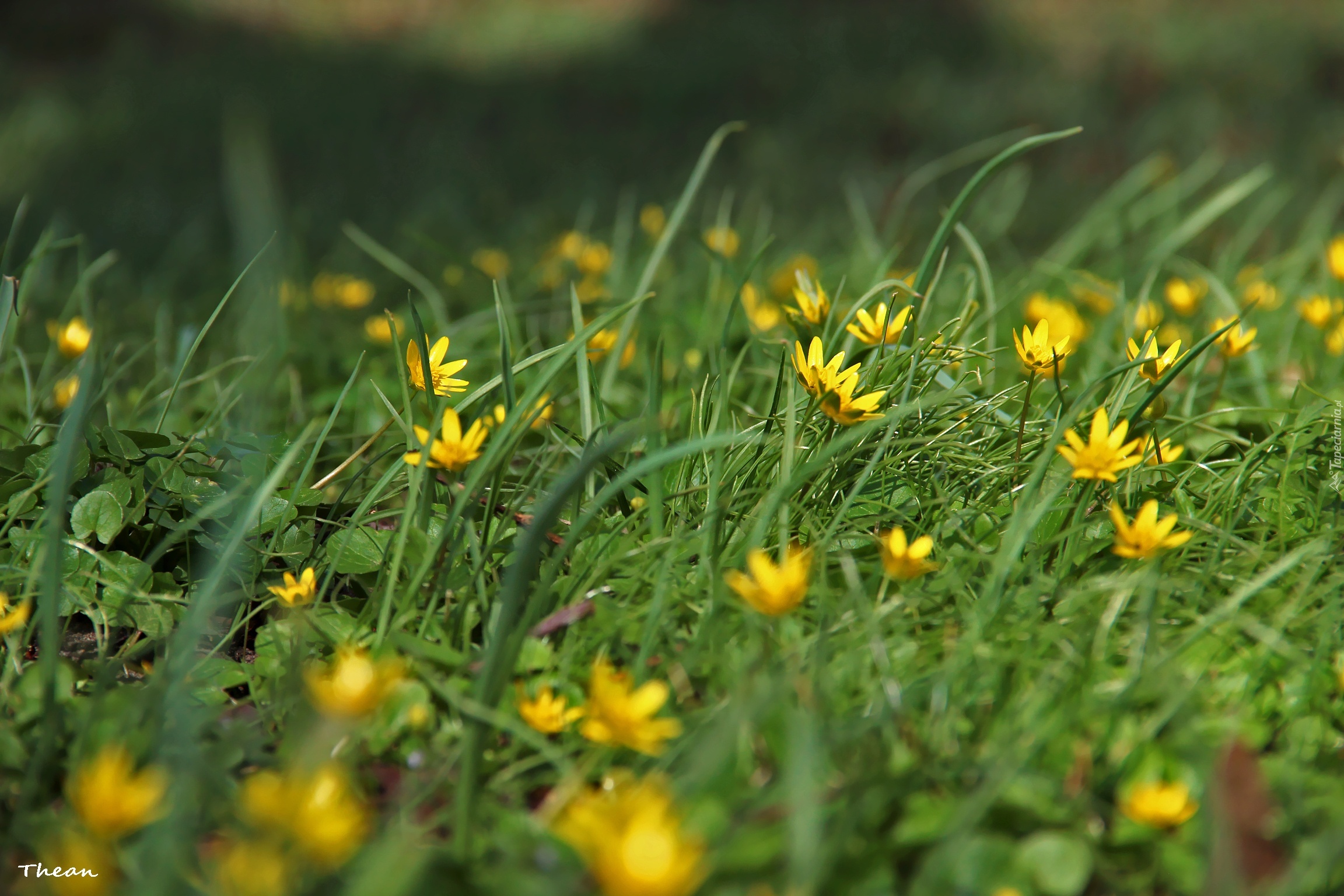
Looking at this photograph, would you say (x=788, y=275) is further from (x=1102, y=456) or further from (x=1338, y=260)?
(x=1102, y=456)

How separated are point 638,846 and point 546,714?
0.32 meters

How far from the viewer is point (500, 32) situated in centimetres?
747

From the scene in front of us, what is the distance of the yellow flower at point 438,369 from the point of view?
130 cm

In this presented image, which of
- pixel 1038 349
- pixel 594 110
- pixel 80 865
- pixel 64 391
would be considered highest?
pixel 1038 349

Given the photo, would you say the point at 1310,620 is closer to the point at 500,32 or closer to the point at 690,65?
the point at 690,65

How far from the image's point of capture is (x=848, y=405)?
4.10ft

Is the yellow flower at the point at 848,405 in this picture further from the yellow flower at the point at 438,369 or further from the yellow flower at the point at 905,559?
the yellow flower at the point at 438,369

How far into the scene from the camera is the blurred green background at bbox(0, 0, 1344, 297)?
3.57 metres

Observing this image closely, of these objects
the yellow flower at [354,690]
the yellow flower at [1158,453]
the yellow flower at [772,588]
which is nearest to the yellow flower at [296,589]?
the yellow flower at [354,690]

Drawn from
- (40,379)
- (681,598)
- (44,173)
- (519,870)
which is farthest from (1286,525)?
(44,173)

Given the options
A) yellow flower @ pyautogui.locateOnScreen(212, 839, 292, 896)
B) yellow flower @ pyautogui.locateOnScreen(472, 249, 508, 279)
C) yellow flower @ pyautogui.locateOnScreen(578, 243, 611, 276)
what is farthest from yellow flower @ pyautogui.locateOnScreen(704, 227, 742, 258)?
yellow flower @ pyautogui.locateOnScreen(212, 839, 292, 896)

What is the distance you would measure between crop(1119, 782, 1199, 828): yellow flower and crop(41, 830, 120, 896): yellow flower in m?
0.87

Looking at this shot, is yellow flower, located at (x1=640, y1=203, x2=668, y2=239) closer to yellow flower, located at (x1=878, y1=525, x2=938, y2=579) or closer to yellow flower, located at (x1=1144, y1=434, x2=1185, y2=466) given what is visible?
yellow flower, located at (x1=1144, y1=434, x2=1185, y2=466)

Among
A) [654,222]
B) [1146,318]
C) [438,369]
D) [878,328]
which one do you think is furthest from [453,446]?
[654,222]
